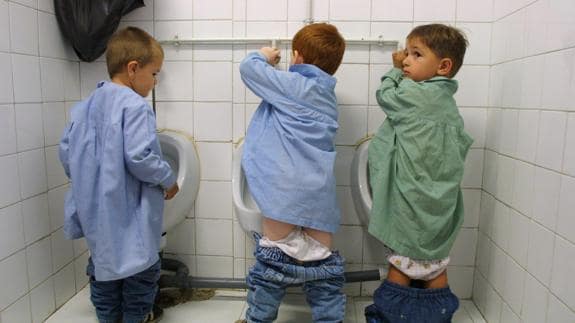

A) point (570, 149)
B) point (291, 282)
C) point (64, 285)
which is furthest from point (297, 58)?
point (64, 285)

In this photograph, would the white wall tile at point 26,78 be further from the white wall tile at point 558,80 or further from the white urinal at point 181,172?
the white wall tile at point 558,80

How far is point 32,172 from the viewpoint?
1866 mm

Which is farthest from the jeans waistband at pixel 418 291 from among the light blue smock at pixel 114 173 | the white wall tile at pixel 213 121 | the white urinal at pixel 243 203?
the white wall tile at pixel 213 121

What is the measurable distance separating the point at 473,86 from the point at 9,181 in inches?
78.1

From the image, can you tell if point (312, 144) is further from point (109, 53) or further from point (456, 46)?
point (109, 53)

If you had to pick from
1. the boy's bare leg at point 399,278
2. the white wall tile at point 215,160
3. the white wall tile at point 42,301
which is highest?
the white wall tile at point 215,160

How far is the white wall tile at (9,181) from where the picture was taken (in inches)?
66.3

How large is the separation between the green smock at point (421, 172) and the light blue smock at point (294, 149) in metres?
0.22

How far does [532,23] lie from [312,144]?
0.92 metres

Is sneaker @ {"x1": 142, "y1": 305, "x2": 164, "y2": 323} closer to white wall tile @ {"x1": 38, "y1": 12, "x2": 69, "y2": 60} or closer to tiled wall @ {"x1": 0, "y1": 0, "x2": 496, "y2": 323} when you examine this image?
tiled wall @ {"x1": 0, "y1": 0, "x2": 496, "y2": 323}

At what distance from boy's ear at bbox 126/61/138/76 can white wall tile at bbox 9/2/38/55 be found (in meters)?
0.49

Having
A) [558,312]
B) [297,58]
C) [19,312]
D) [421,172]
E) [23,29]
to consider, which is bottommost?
[19,312]

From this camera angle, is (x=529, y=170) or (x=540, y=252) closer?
(x=540, y=252)

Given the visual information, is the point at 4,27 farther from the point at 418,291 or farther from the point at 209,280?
the point at 418,291
